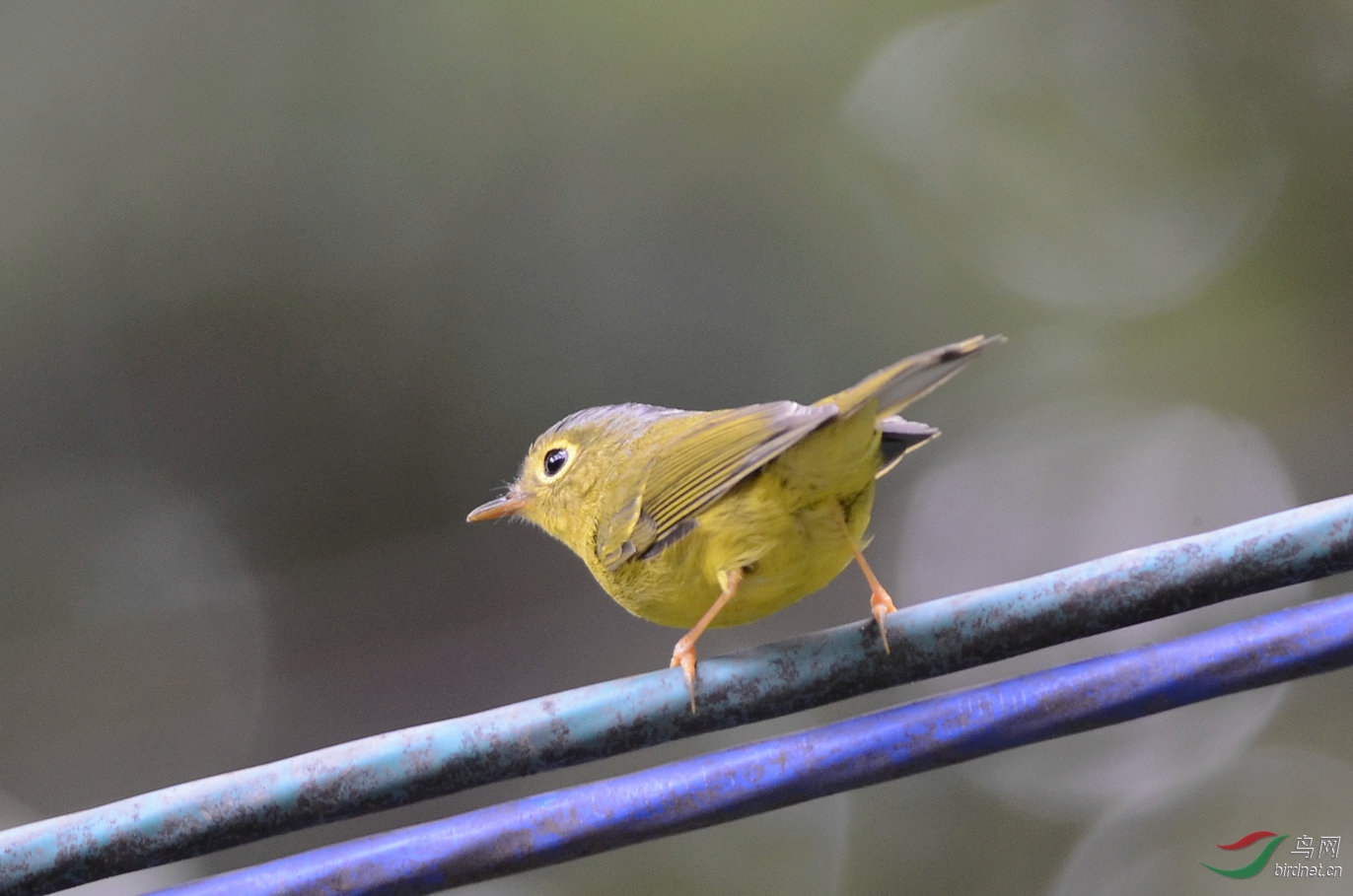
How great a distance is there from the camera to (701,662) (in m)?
2.39

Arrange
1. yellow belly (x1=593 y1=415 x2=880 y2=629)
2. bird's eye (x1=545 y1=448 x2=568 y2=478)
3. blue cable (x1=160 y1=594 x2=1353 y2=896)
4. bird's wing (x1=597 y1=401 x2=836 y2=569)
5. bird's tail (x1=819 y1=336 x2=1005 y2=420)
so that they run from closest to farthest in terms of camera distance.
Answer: blue cable (x1=160 y1=594 x2=1353 y2=896)
bird's tail (x1=819 y1=336 x2=1005 y2=420)
bird's wing (x1=597 y1=401 x2=836 y2=569)
yellow belly (x1=593 y1=415 x2=880 y2=629)
bird's eye (x1=545 y1=448 x2=568 y2=478)

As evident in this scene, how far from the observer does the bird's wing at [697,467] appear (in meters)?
2.49

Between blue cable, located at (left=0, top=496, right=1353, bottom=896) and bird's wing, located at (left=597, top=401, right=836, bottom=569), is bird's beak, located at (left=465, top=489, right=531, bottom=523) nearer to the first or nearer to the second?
bird's wing, located at (left=597, top=401, right=836, bottom=569)

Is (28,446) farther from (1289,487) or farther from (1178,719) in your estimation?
(1289,487)

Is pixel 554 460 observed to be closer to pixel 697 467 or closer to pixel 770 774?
pixel 697 467

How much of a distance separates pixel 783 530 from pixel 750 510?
0.09m

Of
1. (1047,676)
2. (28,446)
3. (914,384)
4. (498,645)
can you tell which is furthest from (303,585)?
(1047,676)

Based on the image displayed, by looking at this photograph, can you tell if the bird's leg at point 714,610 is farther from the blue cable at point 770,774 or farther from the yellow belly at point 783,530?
the blue cable at point 770,774

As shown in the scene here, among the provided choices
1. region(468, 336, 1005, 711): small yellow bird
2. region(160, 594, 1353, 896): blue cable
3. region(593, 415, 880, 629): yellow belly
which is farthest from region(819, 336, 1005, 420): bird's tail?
region(160, 594, 1353, 896): blue cable

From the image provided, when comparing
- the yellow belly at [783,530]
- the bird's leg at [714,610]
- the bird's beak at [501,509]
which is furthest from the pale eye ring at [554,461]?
the bird's leg at [714,610]

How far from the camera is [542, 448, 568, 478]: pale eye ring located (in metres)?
3.62

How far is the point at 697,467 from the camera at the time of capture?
2824 mm

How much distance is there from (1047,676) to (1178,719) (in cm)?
441

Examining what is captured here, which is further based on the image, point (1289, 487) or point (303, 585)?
point (1289, 487)
